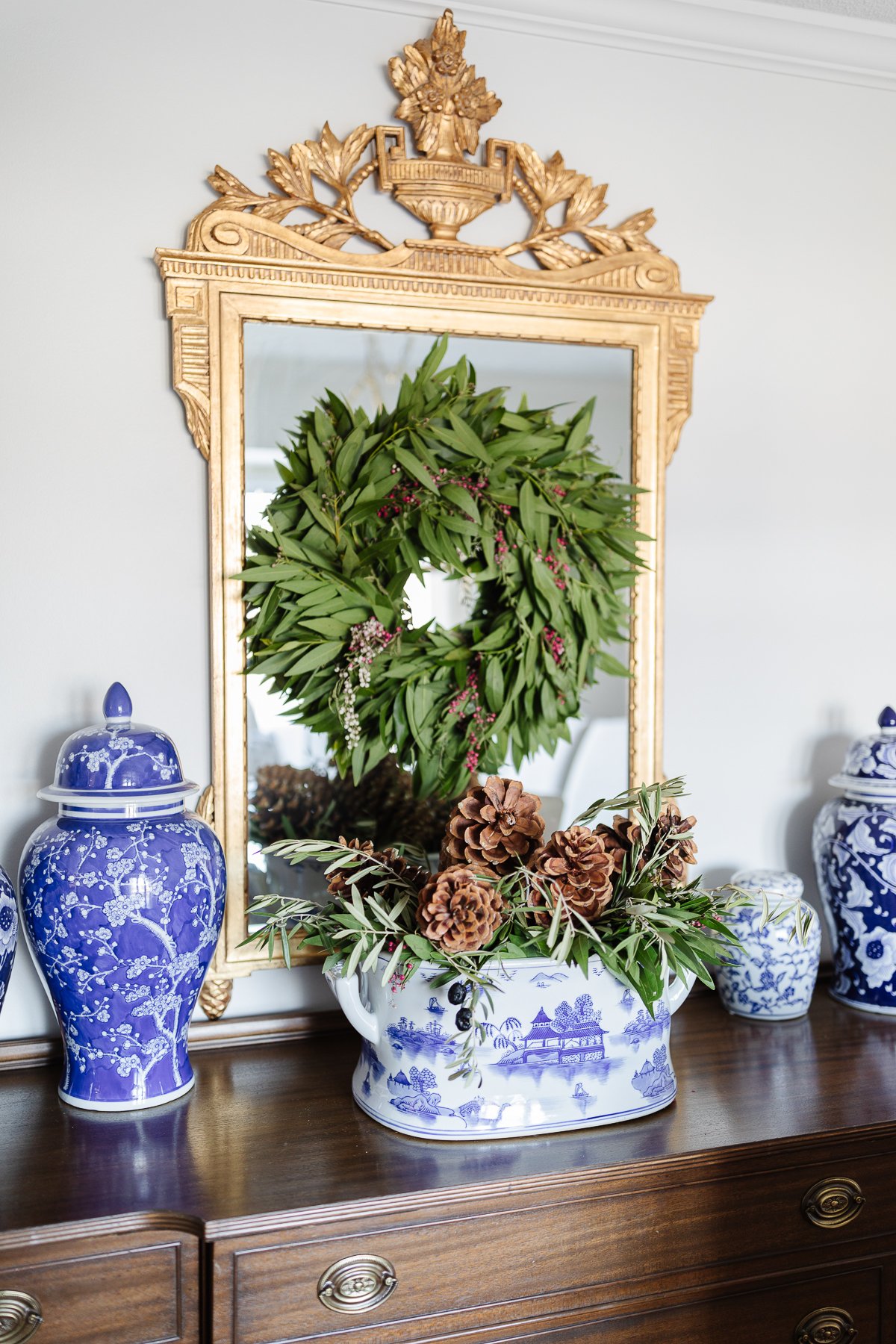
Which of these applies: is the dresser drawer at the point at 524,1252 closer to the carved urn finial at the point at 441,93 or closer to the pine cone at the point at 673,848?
the pine cone at the point at 673,848

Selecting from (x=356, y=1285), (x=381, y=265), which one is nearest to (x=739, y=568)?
(x=381, y=265)

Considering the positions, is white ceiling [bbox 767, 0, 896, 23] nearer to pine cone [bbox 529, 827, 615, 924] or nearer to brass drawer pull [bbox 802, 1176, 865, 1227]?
pine cone [bbox 529, 827, 615, 924]

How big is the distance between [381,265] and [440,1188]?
1.22m

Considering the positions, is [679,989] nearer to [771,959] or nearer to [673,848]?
[673,848]

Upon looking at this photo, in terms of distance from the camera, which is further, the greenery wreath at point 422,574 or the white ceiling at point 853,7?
the white ceiling at point 853,7

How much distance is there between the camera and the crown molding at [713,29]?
1.63 meters

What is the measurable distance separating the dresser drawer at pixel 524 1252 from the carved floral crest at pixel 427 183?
1.26 m

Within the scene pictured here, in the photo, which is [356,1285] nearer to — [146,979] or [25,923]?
[146,979]

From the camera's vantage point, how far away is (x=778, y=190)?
1.81 metres

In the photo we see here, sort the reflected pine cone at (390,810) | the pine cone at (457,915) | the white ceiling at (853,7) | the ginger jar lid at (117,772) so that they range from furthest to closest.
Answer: the white ceiling at (853,7)
the reflected pine cone at (390,810)
the ginger jar lid at (117,772)
the pine cone at (457,915)

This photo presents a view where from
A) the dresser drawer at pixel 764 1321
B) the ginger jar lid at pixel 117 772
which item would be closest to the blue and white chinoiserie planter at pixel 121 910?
the ginger jar lid at pixel 117 772

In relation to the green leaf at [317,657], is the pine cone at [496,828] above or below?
below

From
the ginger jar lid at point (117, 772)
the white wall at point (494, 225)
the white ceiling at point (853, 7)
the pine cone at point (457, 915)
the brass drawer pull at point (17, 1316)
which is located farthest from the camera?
the white ceiling at point (853, 7)

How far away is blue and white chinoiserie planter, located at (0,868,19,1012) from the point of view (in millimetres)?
1293
